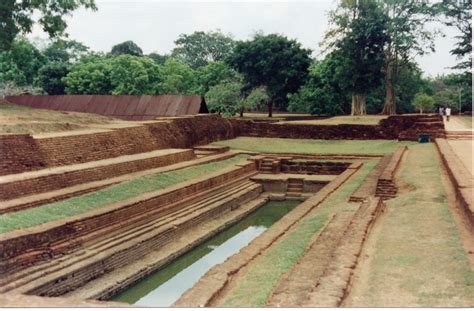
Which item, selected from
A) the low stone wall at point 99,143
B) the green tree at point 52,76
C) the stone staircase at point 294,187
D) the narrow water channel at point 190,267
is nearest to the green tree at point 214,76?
the green tree at point 52,76

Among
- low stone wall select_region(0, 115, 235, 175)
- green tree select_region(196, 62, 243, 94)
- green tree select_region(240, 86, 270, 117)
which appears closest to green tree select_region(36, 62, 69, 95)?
green tree select_region(196, 62, 243, 94)

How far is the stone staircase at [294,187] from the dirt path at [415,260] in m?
5.66

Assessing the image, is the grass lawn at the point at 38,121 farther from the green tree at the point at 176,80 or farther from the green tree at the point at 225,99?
the green tree at the point at 176,80

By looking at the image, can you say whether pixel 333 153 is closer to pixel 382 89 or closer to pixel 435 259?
pixel 435 259

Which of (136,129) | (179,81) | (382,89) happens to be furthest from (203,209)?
(382,89)

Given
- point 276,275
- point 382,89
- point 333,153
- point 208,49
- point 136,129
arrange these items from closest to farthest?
point 276,275 → point 136,129 → point 333,153 → point 382,89 → point 208,49

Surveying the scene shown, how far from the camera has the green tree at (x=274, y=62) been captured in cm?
2586

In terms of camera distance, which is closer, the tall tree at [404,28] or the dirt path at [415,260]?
the dirt path at [415,260]

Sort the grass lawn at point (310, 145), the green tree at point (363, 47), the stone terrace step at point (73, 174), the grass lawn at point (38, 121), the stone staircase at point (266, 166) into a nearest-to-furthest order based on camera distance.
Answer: the stone terrace step at point (73, 174) → the grass lawn at point (38, 121) → the stone staircase at point (266, 166) → the grass lawn at point (310, 145) → the green tree at point (363, 47)

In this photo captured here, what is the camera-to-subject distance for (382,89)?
3216 centimetres

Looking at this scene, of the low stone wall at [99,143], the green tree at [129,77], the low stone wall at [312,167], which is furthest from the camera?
the green tree at [129,77]

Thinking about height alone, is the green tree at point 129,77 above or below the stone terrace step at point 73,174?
above

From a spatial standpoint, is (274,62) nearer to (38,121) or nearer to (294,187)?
(294,187)

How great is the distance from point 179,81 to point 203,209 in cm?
2043
